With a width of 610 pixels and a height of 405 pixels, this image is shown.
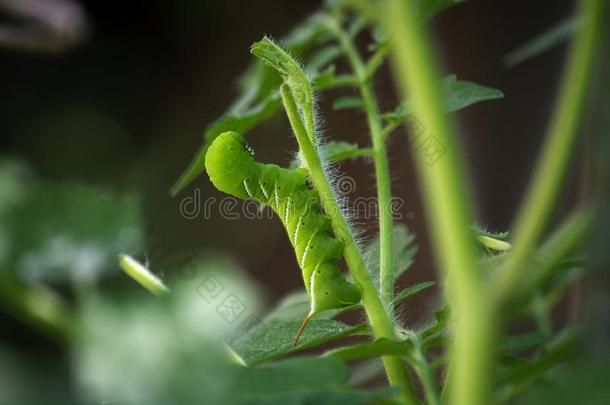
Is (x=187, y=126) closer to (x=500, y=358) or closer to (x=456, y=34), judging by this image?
(x=456, y=34)

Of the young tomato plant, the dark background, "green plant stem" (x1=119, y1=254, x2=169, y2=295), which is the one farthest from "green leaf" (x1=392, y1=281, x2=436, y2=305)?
the dark background

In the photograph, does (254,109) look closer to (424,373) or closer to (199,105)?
(424,373)

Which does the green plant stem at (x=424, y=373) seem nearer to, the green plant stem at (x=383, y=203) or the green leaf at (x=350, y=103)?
the green plant stem at (x=383, y=203)

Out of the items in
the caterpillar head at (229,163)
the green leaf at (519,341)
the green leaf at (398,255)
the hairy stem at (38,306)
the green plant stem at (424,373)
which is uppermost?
the caterpillar head at (229,163)

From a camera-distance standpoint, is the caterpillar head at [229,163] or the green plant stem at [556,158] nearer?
the green plant stem at [556,158]

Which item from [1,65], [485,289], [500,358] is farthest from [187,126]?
[485,289]

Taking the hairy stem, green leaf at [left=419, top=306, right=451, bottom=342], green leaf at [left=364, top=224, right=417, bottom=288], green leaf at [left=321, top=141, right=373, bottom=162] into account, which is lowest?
green leaf at [left=419, top=306, right=451, bottom=342]

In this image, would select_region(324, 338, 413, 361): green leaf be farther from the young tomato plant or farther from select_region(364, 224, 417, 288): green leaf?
select_region(364, 224, 417, 288): green leaf

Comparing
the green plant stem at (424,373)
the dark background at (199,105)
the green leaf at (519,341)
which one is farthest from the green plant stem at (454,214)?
the dark background at (199,105)
